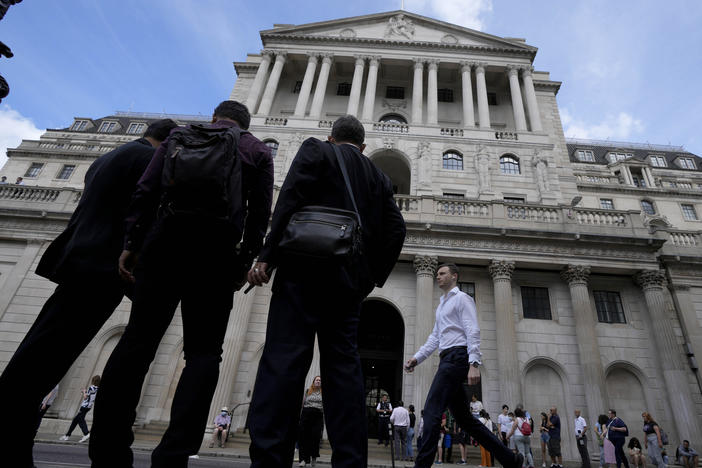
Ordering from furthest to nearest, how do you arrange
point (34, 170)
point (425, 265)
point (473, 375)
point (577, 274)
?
point (34, 170) → point (425, 265) → point (577, 274) → point (473, 375)

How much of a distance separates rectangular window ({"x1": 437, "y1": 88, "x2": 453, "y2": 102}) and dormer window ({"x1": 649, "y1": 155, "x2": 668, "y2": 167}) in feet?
105

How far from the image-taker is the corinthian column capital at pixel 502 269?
16156 millimetres

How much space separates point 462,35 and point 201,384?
32255 mm

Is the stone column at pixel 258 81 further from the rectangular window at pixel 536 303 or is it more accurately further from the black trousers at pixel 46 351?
the black trousers at pixel 46 351

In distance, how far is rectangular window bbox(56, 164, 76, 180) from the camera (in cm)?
3642

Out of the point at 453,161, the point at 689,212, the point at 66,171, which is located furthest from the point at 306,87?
the point at 689,212

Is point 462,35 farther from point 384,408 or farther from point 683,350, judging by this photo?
point 384,408

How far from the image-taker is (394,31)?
28.9 meters

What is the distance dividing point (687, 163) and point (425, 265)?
4657 centimetres

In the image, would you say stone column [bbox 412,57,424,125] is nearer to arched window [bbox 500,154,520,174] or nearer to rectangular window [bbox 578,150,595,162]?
arched window [bbox 500,154,520,174]

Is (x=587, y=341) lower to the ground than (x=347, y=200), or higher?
higher

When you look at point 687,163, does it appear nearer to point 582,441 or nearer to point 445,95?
point 445,95

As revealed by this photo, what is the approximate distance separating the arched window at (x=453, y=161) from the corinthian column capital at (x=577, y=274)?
8726mm

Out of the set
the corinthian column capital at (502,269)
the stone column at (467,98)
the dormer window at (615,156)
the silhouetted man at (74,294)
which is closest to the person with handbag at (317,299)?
Answer: the silhouetted man at (74,294)
